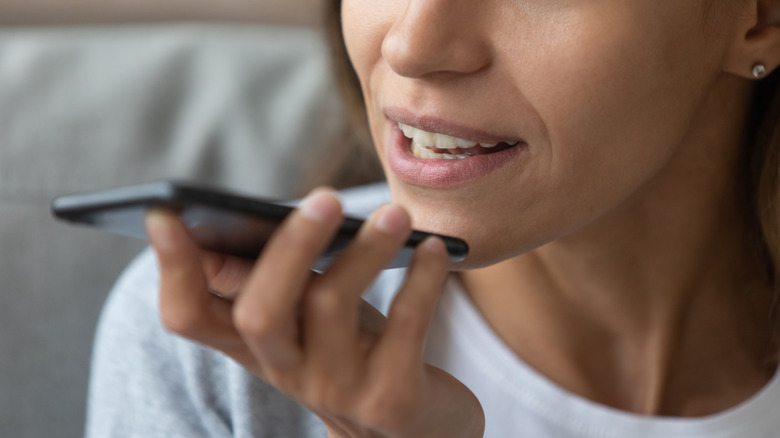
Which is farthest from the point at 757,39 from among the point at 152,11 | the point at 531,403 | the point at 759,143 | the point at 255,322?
the point at 152,11

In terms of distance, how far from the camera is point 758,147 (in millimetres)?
956

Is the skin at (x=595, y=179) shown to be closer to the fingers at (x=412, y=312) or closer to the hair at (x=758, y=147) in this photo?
the hair at (x=758, y=147)

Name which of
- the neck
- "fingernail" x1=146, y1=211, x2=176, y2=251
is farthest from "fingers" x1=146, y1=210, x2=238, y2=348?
the neck

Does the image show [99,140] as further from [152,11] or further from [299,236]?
[299,236]

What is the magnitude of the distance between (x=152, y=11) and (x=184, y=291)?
1171mm

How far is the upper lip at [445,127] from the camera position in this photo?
2.38 ft

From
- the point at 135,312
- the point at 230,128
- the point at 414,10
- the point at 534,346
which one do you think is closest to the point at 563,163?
the point at 414,10

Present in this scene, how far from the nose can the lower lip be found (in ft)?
0.29

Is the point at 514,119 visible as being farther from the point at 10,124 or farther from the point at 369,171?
the point at 10,124

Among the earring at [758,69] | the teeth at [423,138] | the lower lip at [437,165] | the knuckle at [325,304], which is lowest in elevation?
the lower lip at [437,165]

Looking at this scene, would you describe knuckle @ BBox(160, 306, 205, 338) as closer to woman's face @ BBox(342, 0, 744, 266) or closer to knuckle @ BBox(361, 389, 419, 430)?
knuckle @ BBox(361, 389, 419, 430)

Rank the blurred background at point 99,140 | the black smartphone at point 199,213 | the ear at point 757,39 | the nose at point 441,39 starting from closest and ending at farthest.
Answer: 1. the black smartphone at point 199,213
2. the nose at point 441,39
3. the ear at point 757,39
4. the blurred background at point 99,140

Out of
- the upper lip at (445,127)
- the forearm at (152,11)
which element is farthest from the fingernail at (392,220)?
the forearm at (152,11)

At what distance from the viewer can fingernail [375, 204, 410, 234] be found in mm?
518
